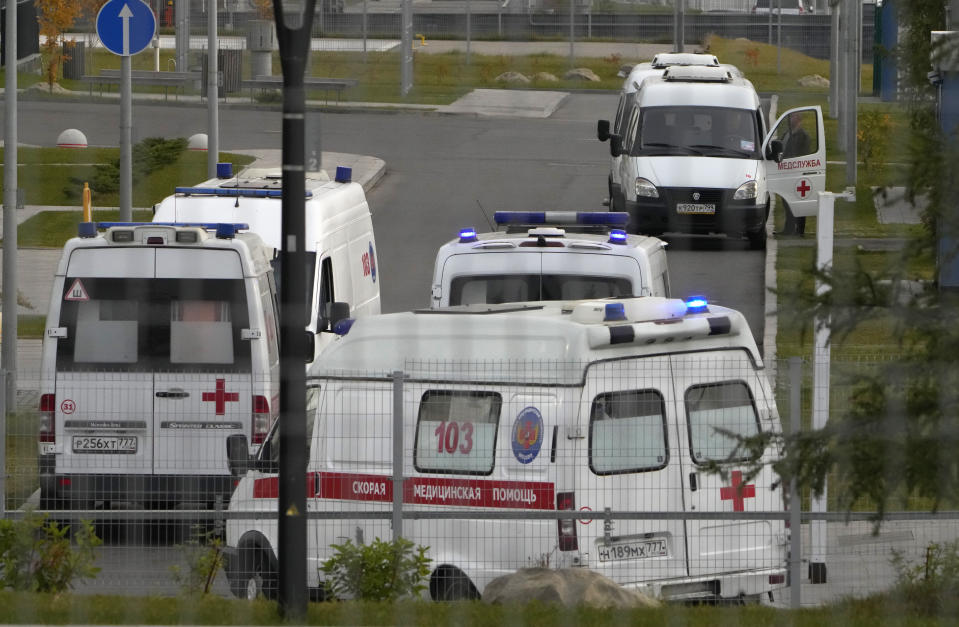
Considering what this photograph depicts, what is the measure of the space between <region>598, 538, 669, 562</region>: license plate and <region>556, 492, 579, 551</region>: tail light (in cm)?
16

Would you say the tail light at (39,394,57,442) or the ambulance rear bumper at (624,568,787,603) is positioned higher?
the tail light at (39,394,57,442)

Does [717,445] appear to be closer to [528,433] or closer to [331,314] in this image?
[528,433]

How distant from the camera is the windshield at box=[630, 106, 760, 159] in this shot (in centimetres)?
1756

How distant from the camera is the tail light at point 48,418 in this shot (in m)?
8.84

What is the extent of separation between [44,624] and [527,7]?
289cm

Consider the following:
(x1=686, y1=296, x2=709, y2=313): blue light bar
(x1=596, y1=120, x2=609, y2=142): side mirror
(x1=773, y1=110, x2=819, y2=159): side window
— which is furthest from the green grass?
(x1=773, y1=110, x2=819, y2=159): side window

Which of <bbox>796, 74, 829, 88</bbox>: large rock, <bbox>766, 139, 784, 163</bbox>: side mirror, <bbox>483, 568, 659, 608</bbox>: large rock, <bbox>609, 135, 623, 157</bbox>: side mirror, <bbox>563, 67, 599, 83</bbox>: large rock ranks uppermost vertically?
<bbox>609, 135, 623, 157</bbox>: side mirror

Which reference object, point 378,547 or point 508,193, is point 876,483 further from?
point 508,193

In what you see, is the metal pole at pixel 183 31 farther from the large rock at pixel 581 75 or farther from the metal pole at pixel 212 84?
the large rock at pixel 581 75

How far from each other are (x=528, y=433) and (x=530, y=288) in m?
2.42

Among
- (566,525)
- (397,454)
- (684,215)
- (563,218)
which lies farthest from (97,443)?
(684,215)

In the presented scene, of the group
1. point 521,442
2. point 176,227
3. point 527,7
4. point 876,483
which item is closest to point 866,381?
point 876,483

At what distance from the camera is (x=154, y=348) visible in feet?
30.8

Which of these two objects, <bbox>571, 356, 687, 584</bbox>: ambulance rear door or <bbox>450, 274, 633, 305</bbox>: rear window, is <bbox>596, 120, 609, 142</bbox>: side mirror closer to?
<bbox>450, 274, 633, 305</bbox>: rear window
